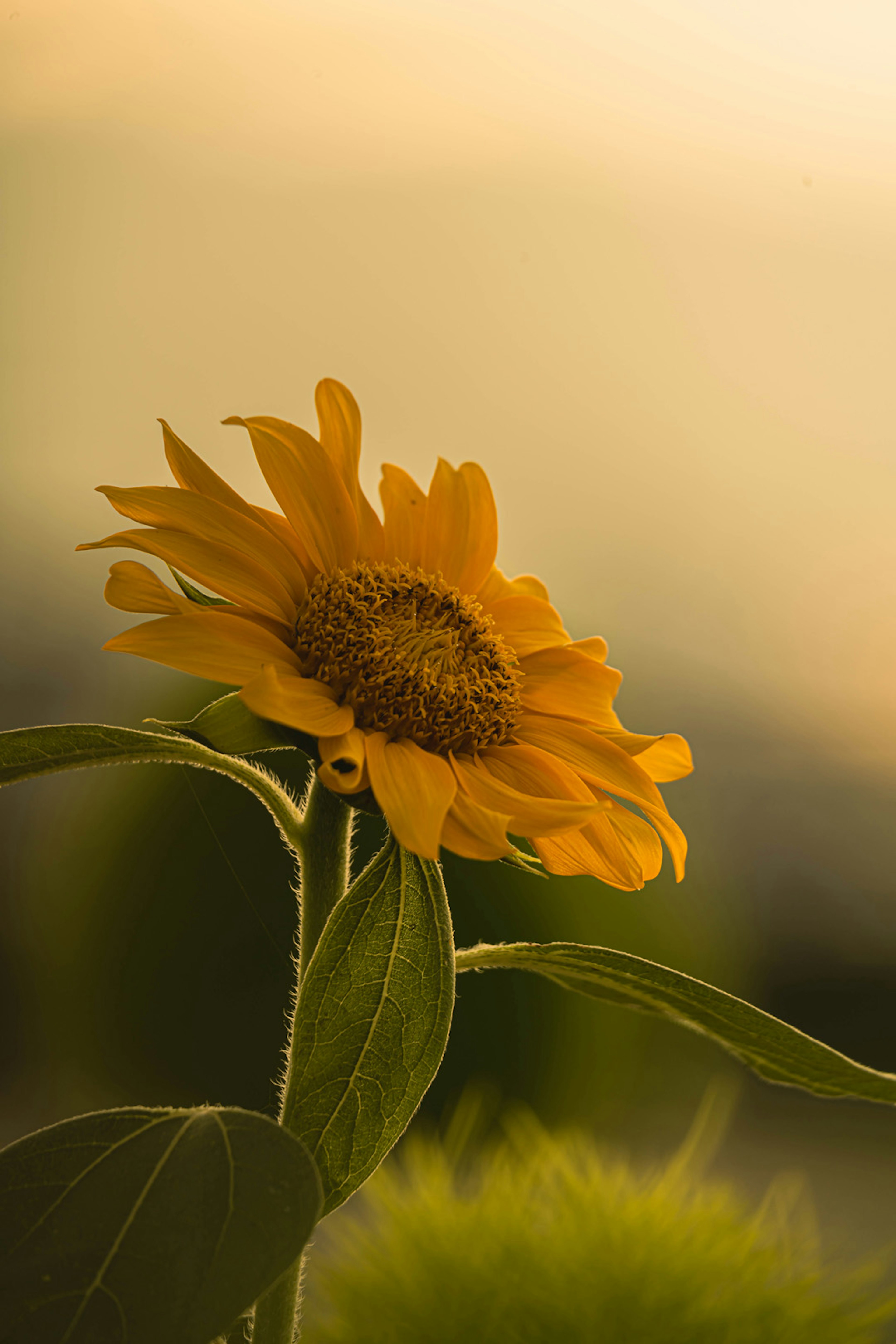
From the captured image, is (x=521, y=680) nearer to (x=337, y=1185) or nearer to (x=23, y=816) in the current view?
(x=337, y=1185)

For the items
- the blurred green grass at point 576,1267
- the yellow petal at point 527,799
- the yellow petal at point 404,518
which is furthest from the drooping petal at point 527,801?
the blurred green grass at point 576,1267

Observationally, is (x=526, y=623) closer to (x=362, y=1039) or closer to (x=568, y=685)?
(x=568, y=685)

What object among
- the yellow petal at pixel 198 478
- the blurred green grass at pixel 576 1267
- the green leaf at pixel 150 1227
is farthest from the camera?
the blurred green grass at pixel 576 1267

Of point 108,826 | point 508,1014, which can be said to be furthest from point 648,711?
point 108,826

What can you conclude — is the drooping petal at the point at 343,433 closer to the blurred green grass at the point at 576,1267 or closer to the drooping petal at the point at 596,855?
the drooping petal at the point at 596,855

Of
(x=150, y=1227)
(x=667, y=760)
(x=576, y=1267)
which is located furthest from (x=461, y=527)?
(x=576, y=1267)

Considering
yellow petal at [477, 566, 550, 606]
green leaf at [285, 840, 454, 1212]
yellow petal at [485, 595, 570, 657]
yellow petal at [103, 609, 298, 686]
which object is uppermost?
yellow petal at [477, 566, 550, 606]

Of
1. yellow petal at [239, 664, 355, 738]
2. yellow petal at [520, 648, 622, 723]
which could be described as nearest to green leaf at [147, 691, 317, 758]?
yellow petal at [239, 664, 355, 738]

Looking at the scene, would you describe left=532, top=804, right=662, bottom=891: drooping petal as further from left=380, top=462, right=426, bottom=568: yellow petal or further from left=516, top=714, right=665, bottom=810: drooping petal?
left=380, top=462, right=426, bottom=568: yellow petal
